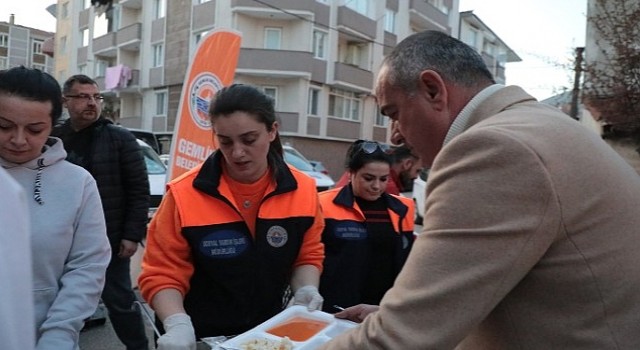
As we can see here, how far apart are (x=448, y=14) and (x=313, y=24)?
1541cm

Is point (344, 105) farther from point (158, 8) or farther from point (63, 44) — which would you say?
point (63, 44)

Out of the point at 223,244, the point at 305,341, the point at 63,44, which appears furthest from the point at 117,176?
the point at 63,44

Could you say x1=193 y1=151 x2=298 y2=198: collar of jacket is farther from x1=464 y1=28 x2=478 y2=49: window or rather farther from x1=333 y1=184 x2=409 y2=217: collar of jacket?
x1=464 y1=28 x2=478 y2=49: window

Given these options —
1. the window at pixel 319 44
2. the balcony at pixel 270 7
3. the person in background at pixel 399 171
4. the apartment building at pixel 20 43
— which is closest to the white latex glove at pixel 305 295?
the person in background at pixel 399 171

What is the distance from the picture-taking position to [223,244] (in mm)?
2115

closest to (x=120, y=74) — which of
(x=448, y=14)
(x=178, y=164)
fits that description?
(x=448, y=14)

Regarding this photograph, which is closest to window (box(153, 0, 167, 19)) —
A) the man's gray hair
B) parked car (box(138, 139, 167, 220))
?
parked car (box(138, 139, 167, 220))

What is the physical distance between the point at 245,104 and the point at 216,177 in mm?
298

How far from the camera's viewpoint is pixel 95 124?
4.15 metres

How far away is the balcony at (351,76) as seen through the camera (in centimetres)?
2697

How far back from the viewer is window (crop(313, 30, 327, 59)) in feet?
86.7

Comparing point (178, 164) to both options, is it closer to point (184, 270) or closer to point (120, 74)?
point (184, 270)

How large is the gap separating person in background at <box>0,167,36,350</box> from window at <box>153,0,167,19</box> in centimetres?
3145

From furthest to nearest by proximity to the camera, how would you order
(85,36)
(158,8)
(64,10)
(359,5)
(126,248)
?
(64,10) < (85,36) < (158,8) < (359,5) < (126,248)
